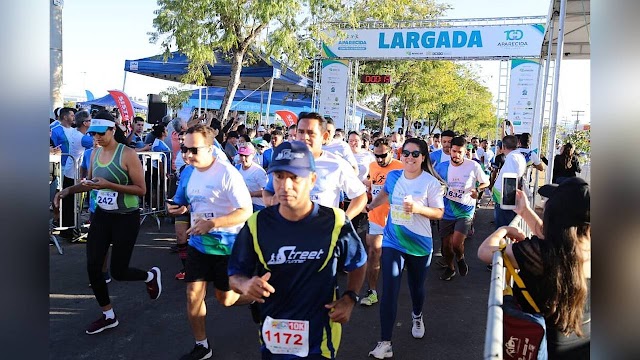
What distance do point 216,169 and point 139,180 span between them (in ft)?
4.06

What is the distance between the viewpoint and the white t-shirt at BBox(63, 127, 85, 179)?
30.2 ft

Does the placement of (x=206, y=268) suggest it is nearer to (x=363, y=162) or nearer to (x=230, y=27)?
(x=363, y=162)

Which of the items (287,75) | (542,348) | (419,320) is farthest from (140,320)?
(287,75)

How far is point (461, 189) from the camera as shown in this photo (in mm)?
7375

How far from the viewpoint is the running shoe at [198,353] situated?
174 inches

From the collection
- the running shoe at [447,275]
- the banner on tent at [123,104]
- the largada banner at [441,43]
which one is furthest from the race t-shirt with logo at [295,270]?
the largada banner at [441,43]

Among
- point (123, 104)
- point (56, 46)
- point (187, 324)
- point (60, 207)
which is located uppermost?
point (56, 46)

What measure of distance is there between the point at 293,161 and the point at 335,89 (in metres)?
19.0

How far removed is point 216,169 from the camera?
177 inches

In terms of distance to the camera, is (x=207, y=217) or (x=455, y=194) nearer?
(x=207, y=217)

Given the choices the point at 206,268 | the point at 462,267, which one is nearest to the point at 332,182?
the point at 206,268
